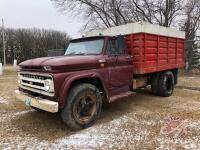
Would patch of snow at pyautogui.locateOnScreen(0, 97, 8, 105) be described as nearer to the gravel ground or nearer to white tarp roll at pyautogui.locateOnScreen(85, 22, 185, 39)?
the gravel ground

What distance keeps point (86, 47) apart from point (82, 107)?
1.74m

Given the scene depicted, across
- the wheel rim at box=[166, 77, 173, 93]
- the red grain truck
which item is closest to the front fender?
the red grain truck

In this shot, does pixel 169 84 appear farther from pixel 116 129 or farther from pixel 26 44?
pixel 26 44

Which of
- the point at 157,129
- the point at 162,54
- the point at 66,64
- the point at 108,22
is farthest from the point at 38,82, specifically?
the point at 108,22

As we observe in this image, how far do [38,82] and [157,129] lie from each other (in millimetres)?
2702

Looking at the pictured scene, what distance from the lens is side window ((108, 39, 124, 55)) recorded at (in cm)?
606

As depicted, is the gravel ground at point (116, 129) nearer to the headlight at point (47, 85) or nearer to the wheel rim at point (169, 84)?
the headlight at point (47, 85)

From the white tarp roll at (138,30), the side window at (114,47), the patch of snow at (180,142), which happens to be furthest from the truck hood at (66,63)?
the patch of snow at (180,142)

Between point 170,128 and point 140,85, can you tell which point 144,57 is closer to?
point 140,85

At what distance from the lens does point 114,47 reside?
6.20m

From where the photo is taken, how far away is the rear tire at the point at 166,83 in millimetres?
8125

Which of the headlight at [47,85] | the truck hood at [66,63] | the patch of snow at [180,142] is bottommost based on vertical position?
the patch of snow at [180,142]

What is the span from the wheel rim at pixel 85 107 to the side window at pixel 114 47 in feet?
4.37

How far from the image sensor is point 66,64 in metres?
4.88
